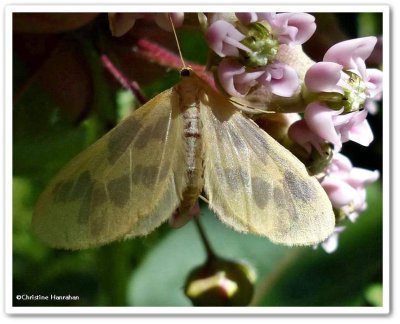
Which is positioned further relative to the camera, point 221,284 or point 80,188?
point 221,284

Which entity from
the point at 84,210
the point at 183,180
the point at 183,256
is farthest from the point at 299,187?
the point at 183,256

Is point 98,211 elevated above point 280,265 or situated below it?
above

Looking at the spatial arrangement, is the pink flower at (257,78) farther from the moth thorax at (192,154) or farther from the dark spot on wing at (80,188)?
the dark spot on wing at (80,188)

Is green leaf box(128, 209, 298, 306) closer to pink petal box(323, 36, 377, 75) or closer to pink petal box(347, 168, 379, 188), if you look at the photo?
pink petal box(347, 168, 379, 188)

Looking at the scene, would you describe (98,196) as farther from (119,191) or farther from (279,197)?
(279,197)

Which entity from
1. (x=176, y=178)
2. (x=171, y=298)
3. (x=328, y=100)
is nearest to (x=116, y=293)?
(x=171, y=298)

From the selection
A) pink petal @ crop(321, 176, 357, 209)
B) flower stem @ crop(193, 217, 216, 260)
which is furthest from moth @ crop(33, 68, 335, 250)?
flower stem @ crop(193, 217, 216, 260)
